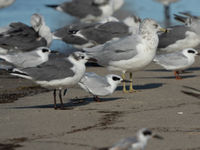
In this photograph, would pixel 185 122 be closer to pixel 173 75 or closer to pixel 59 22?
pixel 173 75

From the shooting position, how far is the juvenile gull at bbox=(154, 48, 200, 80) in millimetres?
8992

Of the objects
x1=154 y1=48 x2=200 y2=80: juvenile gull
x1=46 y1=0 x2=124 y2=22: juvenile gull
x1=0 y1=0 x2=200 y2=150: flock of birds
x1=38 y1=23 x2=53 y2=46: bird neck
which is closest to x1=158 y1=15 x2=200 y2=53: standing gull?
x1=0 y1=0 x2=200 y2=150: flock of birds

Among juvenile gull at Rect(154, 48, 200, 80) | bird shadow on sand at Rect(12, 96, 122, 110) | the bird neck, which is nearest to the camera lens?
bird shadow on sand at Rect(12, 96, 122, 110)

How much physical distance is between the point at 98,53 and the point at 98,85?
3.81ft

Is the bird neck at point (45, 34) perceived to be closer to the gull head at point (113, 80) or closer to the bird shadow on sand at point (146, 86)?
the bird shadow on sand at point (146, 86)

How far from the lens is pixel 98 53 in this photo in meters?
8.31

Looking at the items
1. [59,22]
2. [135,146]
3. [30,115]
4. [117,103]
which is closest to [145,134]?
[135,146]

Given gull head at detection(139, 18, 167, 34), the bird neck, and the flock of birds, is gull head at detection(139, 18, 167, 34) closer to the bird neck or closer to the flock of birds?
the flock of birds

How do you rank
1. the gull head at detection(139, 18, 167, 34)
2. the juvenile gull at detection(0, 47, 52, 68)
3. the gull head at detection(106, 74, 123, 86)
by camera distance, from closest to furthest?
the gull head at detection(106, 74, 123, 86) < the gull head at detection(139, 18, 167, 34) < the juvenile gull at detection(0, 47, 52, 68)

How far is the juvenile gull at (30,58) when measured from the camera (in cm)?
912

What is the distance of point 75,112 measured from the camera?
21.1 feet

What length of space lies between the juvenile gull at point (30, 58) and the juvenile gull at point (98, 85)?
1.81 metres

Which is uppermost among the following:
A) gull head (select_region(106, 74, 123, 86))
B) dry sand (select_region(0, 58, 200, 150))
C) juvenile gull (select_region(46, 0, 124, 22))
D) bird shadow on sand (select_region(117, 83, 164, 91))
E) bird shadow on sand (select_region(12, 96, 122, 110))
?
juvenile gull (select_region(46, 0, 124, 22))

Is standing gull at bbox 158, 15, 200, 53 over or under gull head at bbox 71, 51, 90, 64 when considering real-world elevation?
over
